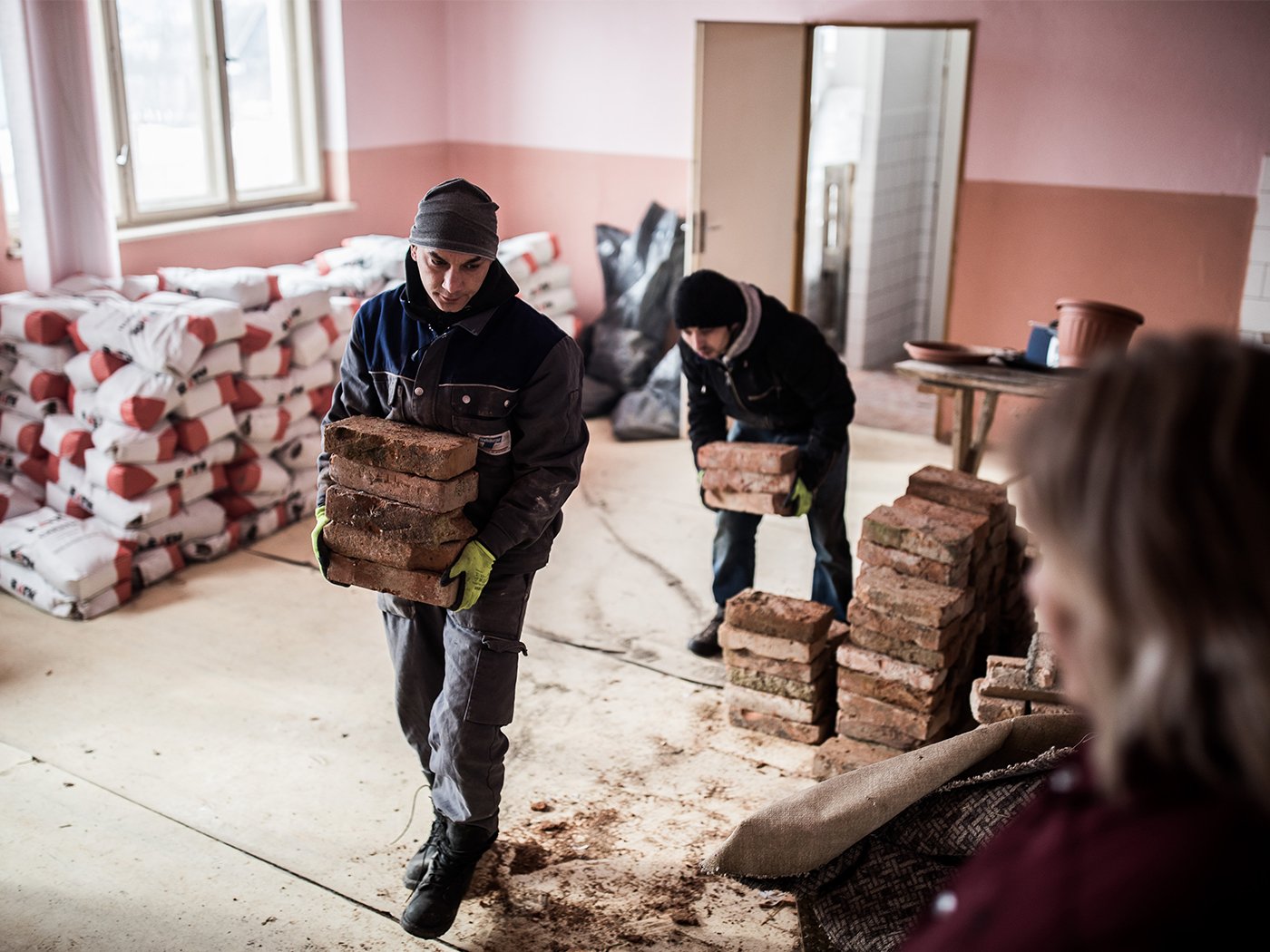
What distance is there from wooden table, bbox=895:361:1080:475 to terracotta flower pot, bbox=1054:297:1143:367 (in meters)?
0.10

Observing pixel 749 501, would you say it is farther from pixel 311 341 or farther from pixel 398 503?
pixel 311 341

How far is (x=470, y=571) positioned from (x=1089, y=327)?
3232 millimetres

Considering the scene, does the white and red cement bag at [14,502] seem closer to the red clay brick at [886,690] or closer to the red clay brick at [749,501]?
the red clay brick at [749,501]

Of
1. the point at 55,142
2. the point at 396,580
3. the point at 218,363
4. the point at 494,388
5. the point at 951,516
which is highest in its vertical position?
the point at 55,142

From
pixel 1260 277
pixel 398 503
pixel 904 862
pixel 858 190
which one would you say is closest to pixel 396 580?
pixel 398 503

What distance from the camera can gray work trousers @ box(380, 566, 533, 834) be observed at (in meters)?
2.89

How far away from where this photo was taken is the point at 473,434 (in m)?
2.86

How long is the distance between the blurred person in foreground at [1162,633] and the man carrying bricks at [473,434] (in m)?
1.89

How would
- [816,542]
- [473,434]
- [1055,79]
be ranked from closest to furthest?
[473,434] < [816,542] < [1055,79]

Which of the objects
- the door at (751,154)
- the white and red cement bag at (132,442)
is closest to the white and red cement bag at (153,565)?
the white and red cement bag at (132,442)

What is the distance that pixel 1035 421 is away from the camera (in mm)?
1066

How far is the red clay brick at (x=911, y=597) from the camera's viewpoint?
3.62 meters

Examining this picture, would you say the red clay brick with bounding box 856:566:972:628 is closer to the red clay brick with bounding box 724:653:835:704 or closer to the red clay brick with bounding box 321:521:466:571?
the red clay brick with bounding box 724:653:835:704

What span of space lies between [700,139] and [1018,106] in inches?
67.8
